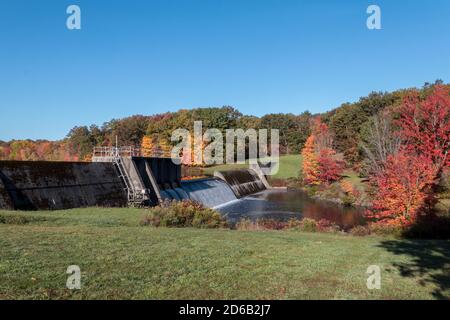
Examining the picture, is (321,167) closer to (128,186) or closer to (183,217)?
(128,186)

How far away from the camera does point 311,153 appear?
5797cm

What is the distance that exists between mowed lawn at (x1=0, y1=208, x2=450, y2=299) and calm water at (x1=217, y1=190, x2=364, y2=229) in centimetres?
1793

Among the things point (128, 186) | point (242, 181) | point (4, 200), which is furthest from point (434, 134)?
point (4, 200)

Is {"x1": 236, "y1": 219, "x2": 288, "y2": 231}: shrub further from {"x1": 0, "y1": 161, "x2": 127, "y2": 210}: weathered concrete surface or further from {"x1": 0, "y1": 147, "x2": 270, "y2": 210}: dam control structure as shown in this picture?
{"x1": 0, "y1": 161, "x2": 127, "y2": 210}: weathered concrete surface

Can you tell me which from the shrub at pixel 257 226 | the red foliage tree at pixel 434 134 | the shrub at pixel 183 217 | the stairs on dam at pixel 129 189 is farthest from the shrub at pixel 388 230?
the red foliage tree at pixel 434 134

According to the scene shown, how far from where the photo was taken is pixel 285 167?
73.8 metres

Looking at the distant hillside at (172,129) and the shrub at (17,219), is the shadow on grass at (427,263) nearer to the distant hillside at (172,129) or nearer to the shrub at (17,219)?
the shrub at (17,219)

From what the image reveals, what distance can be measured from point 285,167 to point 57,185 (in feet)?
188

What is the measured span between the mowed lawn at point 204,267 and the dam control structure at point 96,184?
8.18m

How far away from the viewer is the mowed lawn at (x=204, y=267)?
19.6 ft

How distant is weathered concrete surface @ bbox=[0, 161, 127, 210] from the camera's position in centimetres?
1819

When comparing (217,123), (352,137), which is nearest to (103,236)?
(352,137)
